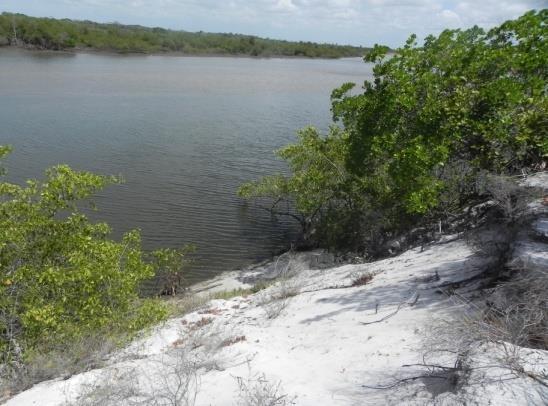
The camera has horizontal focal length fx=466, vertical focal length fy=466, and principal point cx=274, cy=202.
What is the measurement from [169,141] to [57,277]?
30266 mm

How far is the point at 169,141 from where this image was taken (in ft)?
126

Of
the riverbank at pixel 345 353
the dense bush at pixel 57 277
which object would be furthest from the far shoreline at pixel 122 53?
the riverbank at pixel 345 353

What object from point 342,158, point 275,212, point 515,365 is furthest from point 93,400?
point 275,212

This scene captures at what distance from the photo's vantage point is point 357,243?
1767 cm

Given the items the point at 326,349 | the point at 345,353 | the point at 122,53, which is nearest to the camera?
the point at 345,353

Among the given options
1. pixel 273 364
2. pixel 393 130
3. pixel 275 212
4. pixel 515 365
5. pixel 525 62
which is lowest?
pixel 275 212

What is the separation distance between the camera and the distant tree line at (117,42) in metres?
105

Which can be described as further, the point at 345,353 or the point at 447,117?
the point at 447,117

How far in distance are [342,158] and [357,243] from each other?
3.91 metres

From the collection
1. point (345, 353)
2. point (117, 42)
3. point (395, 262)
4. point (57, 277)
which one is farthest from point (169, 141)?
point (117, 42)

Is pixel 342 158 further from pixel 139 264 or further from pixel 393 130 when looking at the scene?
pixel 139 264

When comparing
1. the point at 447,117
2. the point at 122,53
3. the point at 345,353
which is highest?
the point at 122,53

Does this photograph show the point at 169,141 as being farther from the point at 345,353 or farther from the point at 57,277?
the point at 345,353

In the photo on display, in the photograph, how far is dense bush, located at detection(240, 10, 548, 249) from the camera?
36.8 ft
